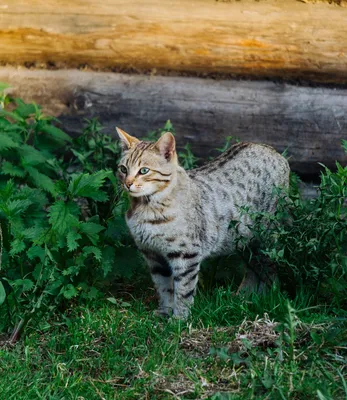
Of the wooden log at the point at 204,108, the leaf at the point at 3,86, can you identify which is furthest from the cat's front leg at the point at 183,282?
the leaf at the point at 3,86

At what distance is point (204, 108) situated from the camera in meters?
6.58

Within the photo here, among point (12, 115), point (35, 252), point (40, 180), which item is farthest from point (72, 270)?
point (12, 115)

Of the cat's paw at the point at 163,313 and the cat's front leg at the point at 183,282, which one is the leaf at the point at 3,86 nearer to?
the cat's front leg at the point at 183,282

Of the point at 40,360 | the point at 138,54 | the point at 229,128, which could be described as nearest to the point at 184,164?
the point at 229,128

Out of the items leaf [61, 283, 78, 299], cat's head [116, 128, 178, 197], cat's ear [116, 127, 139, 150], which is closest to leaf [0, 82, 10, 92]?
cat's ear [116, 127, 139, 150]

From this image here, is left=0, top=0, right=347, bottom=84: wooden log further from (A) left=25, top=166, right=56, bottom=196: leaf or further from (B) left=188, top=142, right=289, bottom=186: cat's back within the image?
(A) left=25, top=166, right=56, bottom=196: leaf

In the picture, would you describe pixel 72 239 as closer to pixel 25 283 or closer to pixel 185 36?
pixel 25 283

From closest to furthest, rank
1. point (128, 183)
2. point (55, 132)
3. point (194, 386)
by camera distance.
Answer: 1. point (194, 386)
2. point (128, 183)
3. point (55, 132)

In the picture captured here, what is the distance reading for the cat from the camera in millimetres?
5223

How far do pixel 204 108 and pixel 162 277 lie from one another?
71.1 inches

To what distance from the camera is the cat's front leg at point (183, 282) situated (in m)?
5.25

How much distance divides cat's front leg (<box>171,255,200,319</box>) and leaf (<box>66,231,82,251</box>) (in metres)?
0.72

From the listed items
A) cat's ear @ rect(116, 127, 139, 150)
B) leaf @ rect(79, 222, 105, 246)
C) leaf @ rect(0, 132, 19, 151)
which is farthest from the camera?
leaf @ rect(0, 132, 19, 151)

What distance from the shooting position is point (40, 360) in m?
4.53
